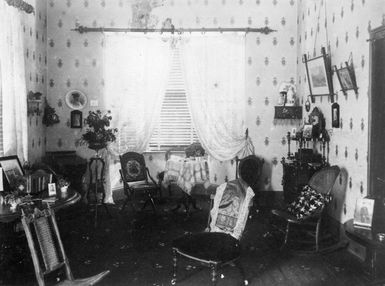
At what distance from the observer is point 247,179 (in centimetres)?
680

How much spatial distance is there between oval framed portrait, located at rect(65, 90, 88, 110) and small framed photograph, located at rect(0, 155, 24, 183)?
268cm

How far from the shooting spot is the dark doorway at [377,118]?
4539 mm

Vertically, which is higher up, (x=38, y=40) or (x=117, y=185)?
(x=38, y=40)

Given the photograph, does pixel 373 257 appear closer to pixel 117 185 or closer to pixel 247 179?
pixel 247 179

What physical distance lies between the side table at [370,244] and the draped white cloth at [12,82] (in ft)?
14.4

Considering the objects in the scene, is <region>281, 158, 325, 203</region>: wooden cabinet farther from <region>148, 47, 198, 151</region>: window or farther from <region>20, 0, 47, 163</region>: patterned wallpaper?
<region>20, 0, 47, 163</region>: patterned wallpaper

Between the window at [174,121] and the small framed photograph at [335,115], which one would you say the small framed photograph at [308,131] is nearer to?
the small framed photograph at [335,115]

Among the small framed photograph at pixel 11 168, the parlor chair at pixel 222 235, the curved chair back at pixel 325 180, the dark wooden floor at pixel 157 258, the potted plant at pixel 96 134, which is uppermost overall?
the potted plant at pixel 96 134

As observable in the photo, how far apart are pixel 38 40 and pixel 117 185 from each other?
2.96 metres

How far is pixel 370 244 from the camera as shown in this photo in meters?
3.39

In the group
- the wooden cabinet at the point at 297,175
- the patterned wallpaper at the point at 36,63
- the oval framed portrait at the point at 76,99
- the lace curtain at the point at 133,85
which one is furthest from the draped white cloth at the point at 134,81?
the wooden cabinet at the point at 297,175

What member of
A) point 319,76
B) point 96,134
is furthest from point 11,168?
point 319,76

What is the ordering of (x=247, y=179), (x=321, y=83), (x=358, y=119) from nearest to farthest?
(x=358, y=119) → (x=321, y=83) → (x=247, y=179)

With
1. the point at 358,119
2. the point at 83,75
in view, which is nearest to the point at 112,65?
the point at 83,75
